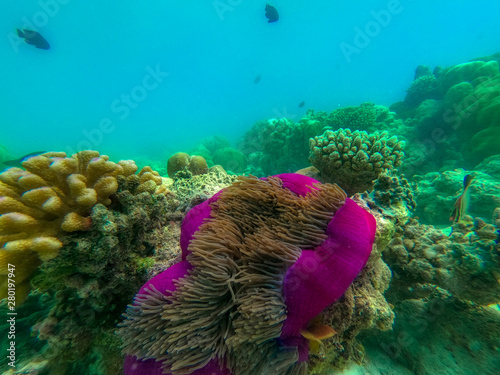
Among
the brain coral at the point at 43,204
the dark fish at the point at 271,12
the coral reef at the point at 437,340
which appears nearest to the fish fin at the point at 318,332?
the coral reef at the point at 437,340

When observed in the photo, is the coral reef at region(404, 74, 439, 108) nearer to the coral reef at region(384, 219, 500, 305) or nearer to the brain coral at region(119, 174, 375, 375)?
the coral reef at region(384, 219, 500, 305)

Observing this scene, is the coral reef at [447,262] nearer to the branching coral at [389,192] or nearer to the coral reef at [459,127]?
the branching coral at [389,192]

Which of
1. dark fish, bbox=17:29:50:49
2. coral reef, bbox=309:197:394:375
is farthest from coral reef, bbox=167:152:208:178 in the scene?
dark fish, bbox=17:29:50:49

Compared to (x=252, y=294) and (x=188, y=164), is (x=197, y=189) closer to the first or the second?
(x=252, y=294)

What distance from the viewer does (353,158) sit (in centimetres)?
377

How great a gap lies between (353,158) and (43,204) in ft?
13.1

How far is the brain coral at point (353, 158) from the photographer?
12.2 ft

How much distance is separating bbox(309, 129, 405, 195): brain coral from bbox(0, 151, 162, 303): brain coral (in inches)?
128

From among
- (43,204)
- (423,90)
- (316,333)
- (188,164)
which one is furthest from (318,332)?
(423,90)

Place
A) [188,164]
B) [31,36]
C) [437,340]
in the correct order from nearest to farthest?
[437,340], [188,164], [31,36]

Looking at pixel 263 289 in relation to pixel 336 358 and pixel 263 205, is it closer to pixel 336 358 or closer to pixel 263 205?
pixel 263 205

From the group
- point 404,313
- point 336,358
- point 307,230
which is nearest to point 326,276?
point 307,230

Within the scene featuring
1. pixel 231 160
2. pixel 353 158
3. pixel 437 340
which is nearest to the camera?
pixel 437 340

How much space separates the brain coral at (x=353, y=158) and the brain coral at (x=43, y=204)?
3251 mm
